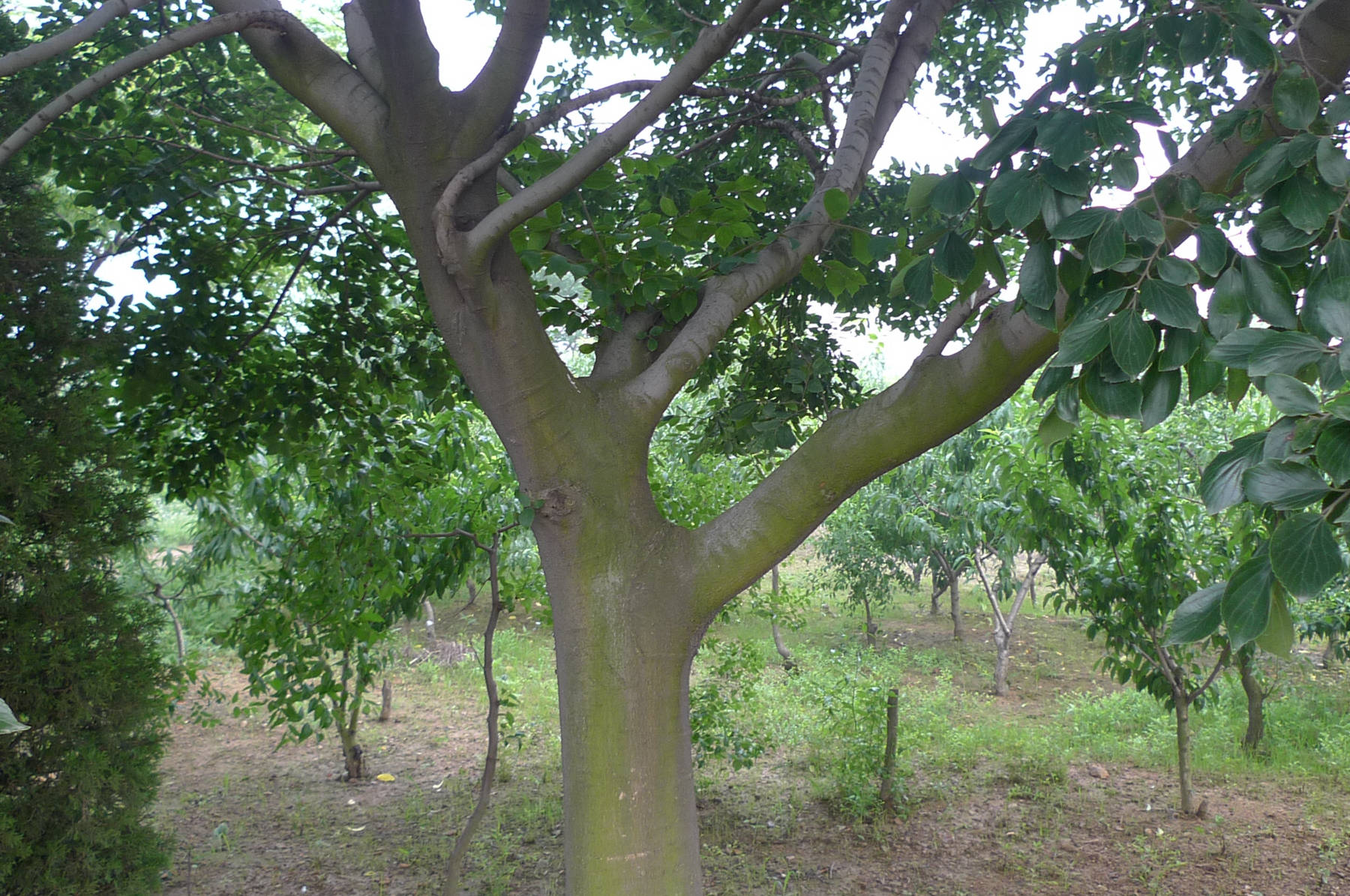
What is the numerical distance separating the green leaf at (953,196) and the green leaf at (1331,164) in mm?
468

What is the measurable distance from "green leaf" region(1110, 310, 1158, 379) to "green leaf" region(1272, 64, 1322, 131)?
449mm

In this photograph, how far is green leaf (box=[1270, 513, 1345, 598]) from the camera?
2.97 feet

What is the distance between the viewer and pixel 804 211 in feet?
9.02

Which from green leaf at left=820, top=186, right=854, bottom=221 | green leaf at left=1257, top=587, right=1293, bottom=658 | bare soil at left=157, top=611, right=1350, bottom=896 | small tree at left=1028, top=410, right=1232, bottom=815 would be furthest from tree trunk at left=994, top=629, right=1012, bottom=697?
green leaf at left=1257, top=587, right=1293, bottom=658

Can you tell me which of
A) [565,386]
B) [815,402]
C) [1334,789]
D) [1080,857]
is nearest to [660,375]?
[565,386]

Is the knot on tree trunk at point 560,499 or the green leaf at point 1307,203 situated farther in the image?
the knot on tree trunk at point 560,499

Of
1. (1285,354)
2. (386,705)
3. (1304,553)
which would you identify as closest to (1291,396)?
(1285,354)

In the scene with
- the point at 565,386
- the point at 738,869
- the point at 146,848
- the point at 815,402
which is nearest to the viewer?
the point at 565,386

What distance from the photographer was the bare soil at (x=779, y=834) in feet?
13.2

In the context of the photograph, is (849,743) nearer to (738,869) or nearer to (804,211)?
(738,869)

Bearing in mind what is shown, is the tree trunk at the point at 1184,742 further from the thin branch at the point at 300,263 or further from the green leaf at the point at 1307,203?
the thin branch at the point at 300,263

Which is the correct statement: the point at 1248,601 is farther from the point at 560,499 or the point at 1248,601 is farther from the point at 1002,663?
the point at 1002,663

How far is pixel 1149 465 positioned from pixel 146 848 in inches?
200

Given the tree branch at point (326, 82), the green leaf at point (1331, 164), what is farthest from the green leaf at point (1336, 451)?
the tree branch at point (326, 82)
